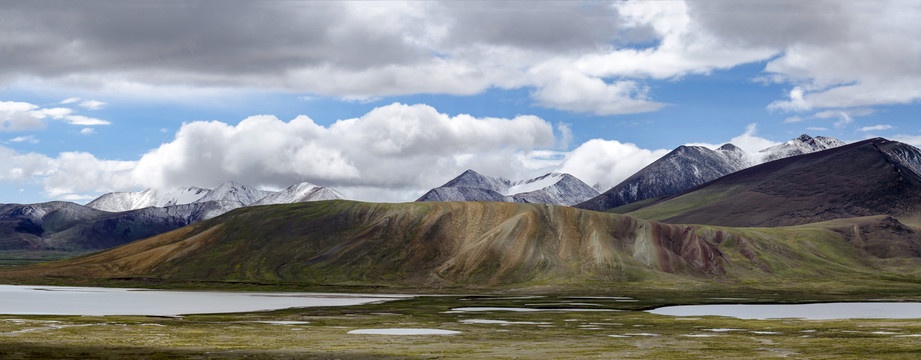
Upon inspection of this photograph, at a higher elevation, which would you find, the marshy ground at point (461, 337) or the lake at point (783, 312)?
the marshy ground at point (461, 337)

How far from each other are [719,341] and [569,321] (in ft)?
105

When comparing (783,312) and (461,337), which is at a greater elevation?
(461,337)

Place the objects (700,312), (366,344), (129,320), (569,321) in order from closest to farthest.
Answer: (366,344) < (129,320) < (569,321) < (700,312)

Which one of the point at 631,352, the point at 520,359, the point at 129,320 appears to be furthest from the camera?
the point at 129,320

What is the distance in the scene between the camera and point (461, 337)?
7944cm

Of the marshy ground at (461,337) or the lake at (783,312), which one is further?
the lake at (783,312)

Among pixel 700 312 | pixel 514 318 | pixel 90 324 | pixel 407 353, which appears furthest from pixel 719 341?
pixel 90 324

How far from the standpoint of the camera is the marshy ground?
62.7 metres

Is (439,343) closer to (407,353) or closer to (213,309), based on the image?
(407,353)

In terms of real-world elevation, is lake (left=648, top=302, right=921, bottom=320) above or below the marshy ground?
below

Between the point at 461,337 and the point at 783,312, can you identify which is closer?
the point at 461,337

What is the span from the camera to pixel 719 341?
7388cm

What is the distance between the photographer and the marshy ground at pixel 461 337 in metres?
62.7

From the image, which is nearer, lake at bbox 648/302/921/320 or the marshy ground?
the marshy ground
